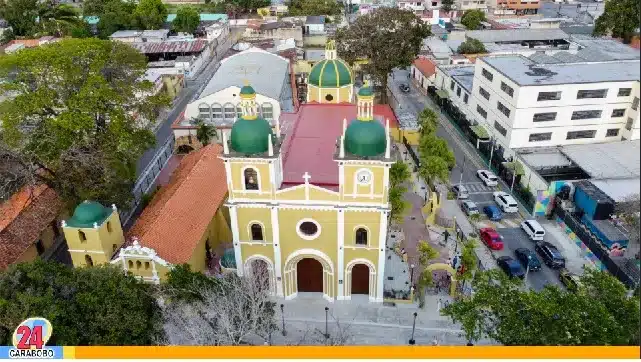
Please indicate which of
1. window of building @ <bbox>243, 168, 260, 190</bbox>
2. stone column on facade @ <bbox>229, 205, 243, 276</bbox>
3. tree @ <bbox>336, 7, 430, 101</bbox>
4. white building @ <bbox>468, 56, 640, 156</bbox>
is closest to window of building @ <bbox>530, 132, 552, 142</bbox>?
white building @ <bbox>468, 56, 640, 156</bbox>

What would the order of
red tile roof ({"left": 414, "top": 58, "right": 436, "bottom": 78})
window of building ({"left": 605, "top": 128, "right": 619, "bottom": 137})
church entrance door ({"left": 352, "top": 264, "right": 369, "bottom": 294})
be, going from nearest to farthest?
church entrance door ({"left": 352, "top": 264, "right": 369, "bottom": 294}) < window of building ({"left": 605, "top": 128, "right": 619, "bottom": 137}) < red tile roof ({"left": 414, "top": 58, "right": 436, "bottom": 78})

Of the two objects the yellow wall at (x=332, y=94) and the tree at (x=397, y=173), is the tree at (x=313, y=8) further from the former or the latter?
the tree at (x=397, y=173)

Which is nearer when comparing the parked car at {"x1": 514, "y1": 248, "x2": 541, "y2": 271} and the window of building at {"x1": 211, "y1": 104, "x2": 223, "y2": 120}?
the parked car at {"x1": 514, "y1": 248, "x2": 541, "y2": 271}

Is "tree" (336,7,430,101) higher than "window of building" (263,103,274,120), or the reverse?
"tree" (336,7,430,101)

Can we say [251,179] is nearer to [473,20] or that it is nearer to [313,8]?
[473,20]

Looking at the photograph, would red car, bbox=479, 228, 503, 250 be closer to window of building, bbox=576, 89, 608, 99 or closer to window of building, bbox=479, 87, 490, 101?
window of building, bbox=576, 89, 608, 99

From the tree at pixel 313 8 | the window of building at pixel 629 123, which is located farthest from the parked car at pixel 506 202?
the tree at pixel 313 8

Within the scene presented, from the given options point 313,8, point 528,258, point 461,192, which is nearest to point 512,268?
point 528,258
